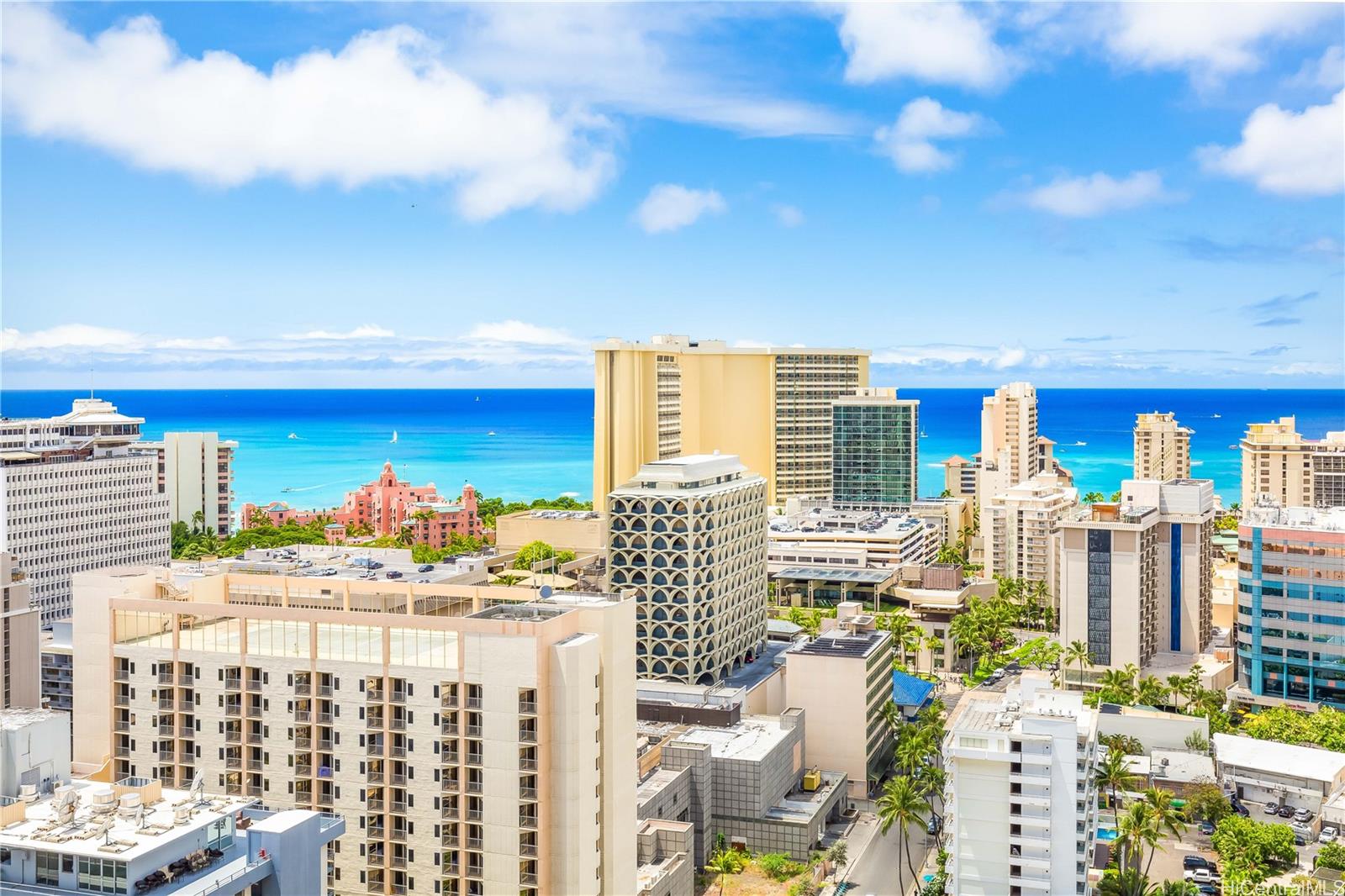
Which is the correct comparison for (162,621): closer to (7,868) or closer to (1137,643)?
(7,868)

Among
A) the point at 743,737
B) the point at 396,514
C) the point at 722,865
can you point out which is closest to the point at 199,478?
the point at 396,514

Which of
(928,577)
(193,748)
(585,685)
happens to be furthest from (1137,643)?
(193,748)

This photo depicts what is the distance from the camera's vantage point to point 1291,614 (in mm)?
34750

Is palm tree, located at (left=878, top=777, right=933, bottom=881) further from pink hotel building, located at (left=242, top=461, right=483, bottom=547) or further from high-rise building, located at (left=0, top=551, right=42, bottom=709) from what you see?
pink hotel building, located at (left=242, top=461, right=483, bottom=547)

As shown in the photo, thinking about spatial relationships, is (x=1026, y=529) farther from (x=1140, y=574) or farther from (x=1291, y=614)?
(x=1291, y=614)

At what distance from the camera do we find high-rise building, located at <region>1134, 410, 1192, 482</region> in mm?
72312

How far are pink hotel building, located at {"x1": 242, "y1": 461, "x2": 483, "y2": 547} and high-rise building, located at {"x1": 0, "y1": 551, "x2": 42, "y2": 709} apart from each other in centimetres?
3640

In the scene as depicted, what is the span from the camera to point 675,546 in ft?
115

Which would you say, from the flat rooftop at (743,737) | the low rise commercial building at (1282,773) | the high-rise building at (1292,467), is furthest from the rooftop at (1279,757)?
the high-rise building at (1292,467)

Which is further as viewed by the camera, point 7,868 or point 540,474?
point 540,474

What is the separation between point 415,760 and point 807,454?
53940mm

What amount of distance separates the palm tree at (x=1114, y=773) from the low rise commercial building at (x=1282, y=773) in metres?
2.64

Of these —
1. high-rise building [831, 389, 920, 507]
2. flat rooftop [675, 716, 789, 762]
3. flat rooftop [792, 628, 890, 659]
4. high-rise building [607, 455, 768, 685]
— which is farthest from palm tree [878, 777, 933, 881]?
high-rise building [831, 389, 920, 507]

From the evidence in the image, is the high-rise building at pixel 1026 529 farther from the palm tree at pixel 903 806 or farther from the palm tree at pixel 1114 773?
A: the palm tree at pixel 903 806
